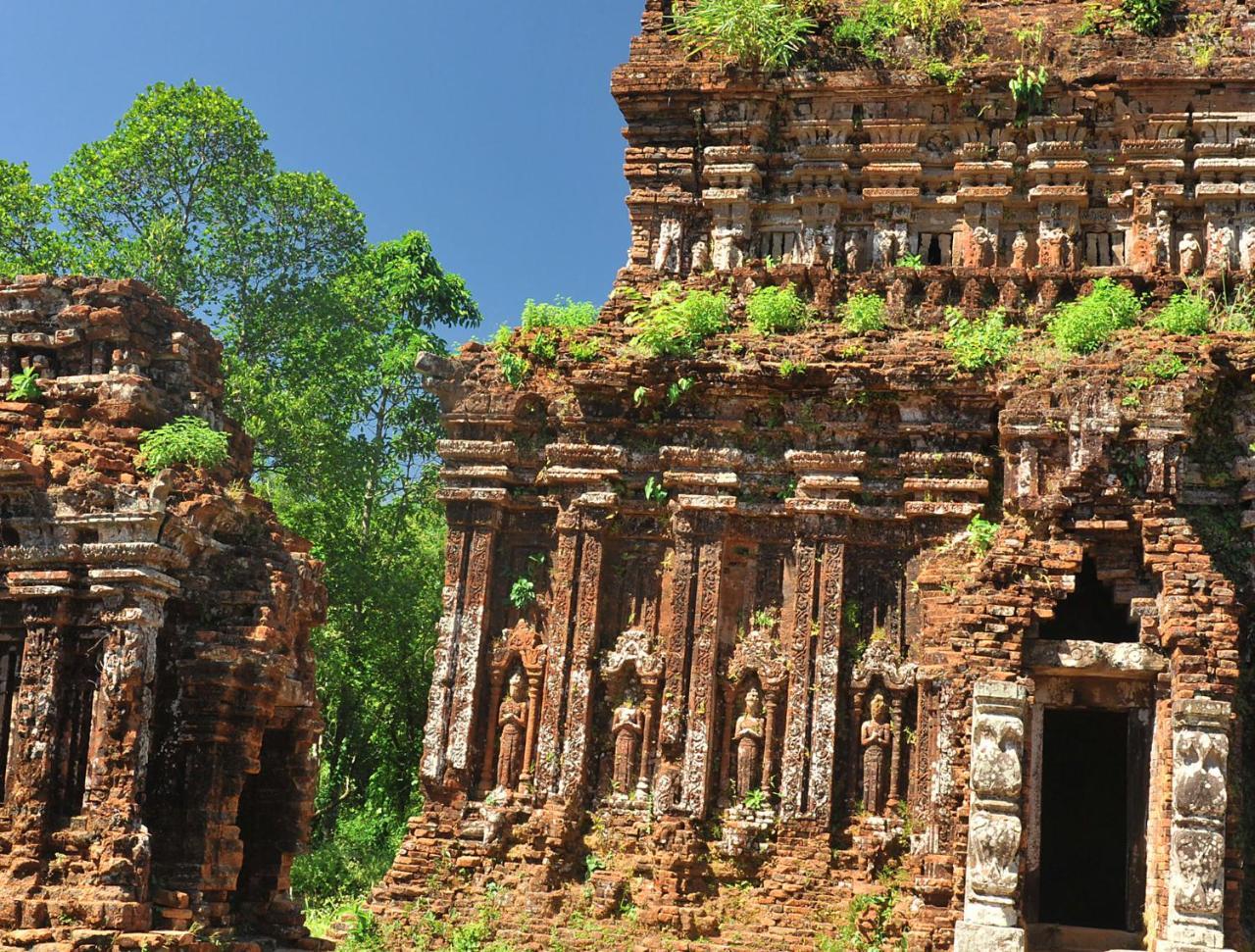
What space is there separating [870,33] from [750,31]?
1.55m

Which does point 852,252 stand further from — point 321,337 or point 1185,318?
point 321,337

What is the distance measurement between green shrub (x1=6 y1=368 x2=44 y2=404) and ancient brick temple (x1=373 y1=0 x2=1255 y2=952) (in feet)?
14.2

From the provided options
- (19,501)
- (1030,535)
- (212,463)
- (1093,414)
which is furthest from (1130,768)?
(19,501)

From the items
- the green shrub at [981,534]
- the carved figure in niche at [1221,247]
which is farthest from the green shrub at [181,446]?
the carved figure in niche at [1221,247]

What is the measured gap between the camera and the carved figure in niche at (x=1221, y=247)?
61.7 ft

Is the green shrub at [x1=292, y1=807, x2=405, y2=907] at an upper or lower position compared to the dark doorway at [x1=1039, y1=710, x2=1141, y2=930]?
lower

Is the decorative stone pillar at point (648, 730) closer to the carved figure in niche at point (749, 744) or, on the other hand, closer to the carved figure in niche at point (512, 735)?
the carved figure in niche at point (749, 744)

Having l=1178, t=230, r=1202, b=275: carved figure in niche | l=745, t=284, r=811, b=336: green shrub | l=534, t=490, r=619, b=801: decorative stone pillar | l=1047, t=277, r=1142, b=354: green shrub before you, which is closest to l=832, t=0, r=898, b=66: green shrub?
l=1178, t=230, r=1202, b=275: carved figure in niche

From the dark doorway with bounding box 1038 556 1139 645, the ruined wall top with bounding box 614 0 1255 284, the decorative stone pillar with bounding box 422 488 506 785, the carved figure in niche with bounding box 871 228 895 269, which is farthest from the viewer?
the carved figure in niche with bounding box 871 228 895 269

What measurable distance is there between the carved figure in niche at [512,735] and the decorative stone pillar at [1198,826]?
652 centimetres

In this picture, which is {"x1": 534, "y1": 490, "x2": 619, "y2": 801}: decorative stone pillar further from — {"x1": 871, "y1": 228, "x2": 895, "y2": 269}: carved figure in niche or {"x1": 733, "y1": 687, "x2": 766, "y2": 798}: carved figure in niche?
{"x1": 871, "y1": 228, "x2": 895, "y2": 269}: carved figure in niche

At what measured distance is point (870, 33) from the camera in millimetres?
20453

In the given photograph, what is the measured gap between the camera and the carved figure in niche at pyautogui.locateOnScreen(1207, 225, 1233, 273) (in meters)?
18.8

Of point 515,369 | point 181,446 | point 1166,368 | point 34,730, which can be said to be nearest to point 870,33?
point 515,369
